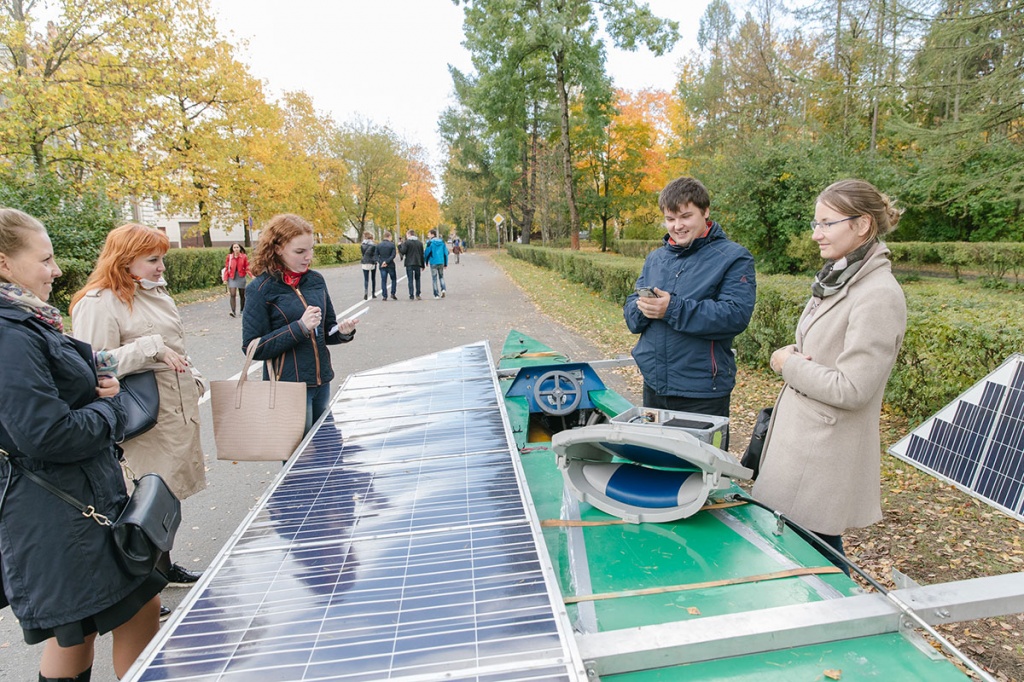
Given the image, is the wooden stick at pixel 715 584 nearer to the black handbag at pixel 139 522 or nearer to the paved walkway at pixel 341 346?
the black handbag at pixel 139 522

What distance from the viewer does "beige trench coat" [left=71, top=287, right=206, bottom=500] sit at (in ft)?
9.98

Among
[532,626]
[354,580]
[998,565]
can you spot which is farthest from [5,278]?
[998,565]

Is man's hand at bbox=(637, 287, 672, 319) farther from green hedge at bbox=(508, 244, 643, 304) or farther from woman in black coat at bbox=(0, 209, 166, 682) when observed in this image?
green hedge at bbox=(508, 244, 643, 304)

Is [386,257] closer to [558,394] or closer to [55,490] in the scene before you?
[558,394]

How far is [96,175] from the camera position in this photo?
1555cm

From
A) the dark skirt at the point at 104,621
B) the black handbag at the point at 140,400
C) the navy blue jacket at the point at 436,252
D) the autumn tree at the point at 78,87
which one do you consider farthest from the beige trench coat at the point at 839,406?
the autumn tree at the point at 78,87

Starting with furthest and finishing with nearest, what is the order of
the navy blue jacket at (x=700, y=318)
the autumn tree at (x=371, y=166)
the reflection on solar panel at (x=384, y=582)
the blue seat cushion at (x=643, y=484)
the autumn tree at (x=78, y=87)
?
the autumn tree at (x=371, y=166) → the autumn tree at (x=78, y=87) → the navy blue jacket at (x=700, y=318) → the blue seat cushion at (x=643, y=484) → the reflection on solar panel at (x=384, y=582)

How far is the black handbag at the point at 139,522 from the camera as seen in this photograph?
211 centimetres

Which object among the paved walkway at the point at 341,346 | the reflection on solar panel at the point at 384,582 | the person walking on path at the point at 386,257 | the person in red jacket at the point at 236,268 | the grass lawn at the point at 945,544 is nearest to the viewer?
the reflection on solar panel at the point at 384,582

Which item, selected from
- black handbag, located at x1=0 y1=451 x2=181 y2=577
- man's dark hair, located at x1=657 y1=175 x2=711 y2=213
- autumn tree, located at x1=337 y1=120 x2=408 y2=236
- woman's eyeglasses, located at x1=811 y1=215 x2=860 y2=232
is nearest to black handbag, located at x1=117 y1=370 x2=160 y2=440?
black handbag, located at x1=0 y1=451 x2=181 y2=577

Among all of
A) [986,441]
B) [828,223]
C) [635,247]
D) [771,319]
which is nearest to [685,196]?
[828,223]

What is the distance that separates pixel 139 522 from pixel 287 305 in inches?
70.6

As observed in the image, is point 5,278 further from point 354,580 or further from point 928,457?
point 928,457

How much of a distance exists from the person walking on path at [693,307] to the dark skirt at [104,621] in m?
2.54
